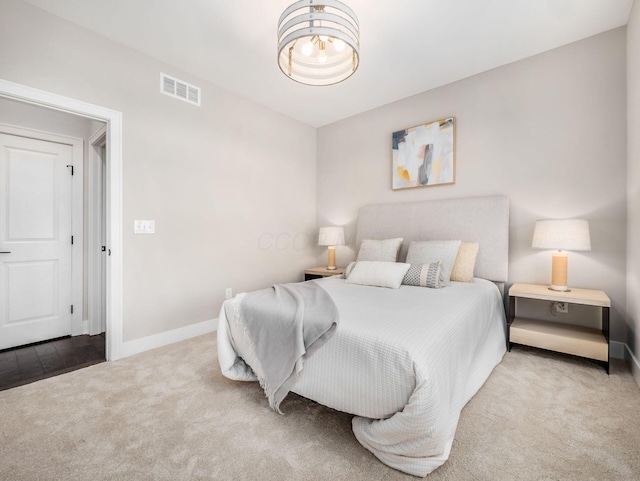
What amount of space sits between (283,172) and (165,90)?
1.62 metres

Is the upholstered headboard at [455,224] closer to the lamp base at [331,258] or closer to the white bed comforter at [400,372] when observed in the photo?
the lamp base at [331,258]

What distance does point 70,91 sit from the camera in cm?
228

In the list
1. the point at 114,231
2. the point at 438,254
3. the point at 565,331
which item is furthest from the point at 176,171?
the point at 565,331

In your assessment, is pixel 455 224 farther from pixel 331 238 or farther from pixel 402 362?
pixel 402 362

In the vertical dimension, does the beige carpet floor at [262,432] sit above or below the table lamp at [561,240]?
below

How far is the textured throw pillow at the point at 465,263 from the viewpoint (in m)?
2.74

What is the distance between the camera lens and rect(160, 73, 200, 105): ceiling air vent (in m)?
2.81

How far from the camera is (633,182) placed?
2174 millimetres

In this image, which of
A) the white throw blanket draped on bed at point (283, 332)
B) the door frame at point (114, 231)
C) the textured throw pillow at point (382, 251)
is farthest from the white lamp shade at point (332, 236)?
the door frame at point (114, 231)

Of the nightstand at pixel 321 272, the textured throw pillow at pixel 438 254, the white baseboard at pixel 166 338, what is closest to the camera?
the white baseboard at pixel 166 338

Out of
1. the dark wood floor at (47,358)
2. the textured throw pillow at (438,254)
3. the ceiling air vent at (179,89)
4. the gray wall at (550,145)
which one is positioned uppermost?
the ceiling air vent at (179,89)

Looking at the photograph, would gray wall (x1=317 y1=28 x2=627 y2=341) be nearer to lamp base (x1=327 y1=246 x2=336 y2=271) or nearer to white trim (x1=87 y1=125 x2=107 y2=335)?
lamp base (x1=327 y1=246 x2=336 y2=271)

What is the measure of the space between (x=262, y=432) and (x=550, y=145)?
10.7 feet

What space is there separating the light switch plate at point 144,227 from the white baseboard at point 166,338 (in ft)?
3.21
